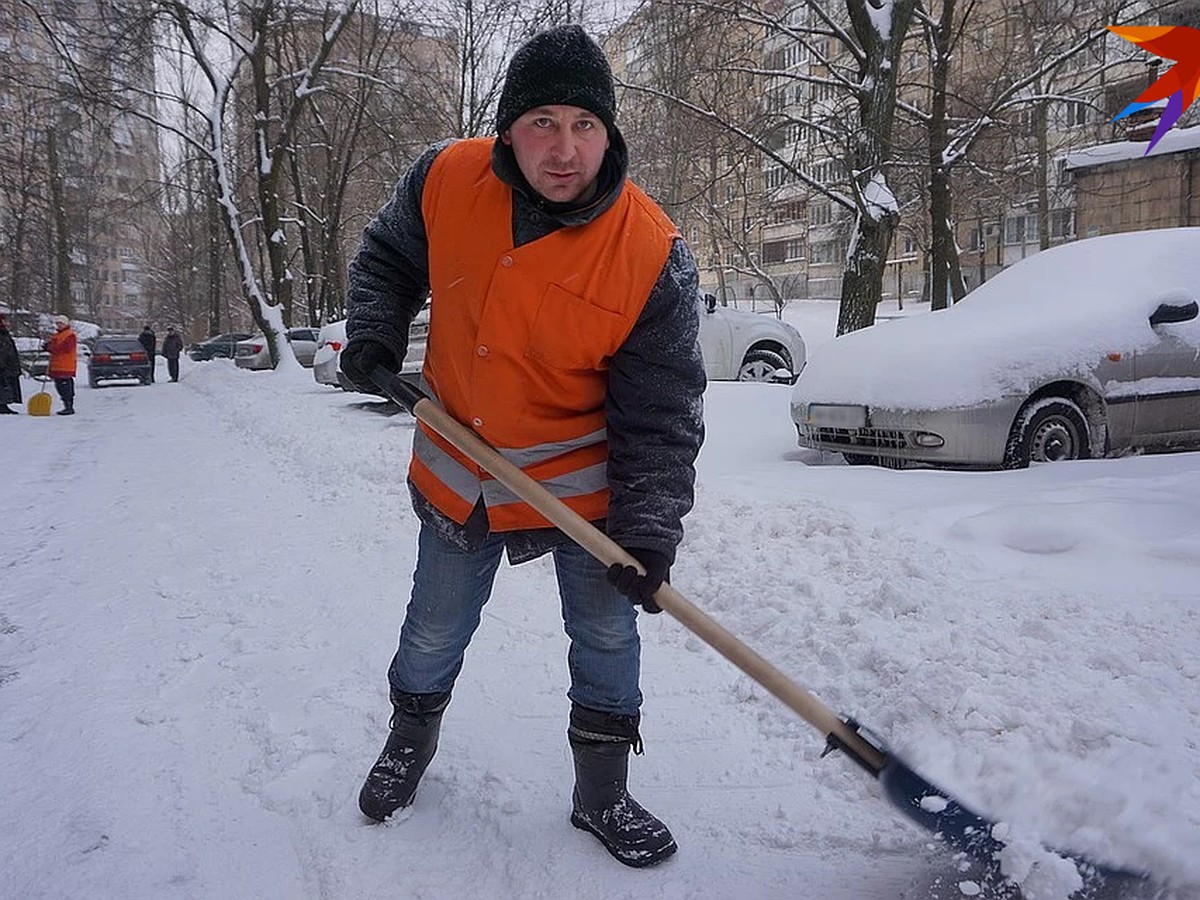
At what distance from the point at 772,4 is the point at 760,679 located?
13.0 m

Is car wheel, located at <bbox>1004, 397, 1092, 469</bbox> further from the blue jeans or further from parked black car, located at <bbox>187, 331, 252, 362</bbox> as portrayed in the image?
parked black car, located at <bbox>187, 331, 252, 362</bbox>

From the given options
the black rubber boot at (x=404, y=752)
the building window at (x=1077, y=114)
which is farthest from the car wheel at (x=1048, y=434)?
the building window at (x=1077, y=114)

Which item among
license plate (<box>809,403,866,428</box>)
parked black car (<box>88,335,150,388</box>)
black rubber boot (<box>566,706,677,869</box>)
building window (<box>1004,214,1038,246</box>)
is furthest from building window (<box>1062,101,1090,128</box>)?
building window (<box>1004,214,1038,246</box>)

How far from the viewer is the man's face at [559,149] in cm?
194

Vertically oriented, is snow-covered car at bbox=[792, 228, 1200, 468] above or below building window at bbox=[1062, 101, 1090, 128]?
below

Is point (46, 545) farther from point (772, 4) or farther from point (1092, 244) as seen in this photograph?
point (772, 4)

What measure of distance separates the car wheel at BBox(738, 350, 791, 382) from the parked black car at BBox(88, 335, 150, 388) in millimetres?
16379

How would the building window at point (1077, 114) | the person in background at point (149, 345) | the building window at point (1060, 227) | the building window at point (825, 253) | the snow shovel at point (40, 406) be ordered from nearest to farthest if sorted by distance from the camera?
the snow shovel at point (40, 406), the building window at point (1077, 114), the person in background at point (149, 345), the building window at point (1060, 227), the building window at point (825, 253)

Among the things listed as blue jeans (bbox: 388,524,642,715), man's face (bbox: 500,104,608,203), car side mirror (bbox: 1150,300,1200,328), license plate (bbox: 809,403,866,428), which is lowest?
blue jeans (bbox: 388,524,642,715)

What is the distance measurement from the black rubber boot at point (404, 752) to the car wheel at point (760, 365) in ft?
33.3

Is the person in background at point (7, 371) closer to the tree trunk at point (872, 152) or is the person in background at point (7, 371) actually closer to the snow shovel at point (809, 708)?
the tree trunk at point (872, 152)

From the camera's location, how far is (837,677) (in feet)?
9.68

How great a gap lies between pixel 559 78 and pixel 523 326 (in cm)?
51

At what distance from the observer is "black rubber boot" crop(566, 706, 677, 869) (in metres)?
2.14
